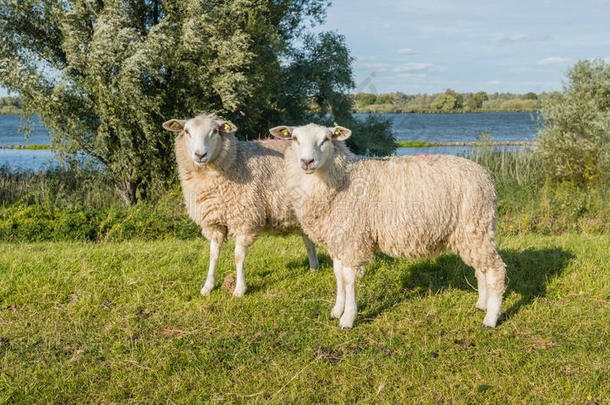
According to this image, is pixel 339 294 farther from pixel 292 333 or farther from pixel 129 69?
pixel 129 69

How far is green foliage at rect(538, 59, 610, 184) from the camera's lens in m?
11.7

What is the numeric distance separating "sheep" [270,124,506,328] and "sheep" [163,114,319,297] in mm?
959

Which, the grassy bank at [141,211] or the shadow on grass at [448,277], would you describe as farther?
the grassy bank at [141,211]

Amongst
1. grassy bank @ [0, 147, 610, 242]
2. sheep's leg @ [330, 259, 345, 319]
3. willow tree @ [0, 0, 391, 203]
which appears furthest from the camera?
willow tree @ [0, 0, 391, 203]

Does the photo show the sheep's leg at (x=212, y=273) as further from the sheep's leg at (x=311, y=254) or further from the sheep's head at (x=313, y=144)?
the sheep's head at (x=313, y=144)

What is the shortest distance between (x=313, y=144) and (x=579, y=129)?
1084 centimetres

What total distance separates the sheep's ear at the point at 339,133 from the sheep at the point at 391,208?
0.03 ft

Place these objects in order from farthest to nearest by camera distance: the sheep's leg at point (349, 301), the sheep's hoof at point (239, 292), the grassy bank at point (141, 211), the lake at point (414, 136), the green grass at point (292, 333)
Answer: the lake at point (414, 136) < the grassy bank at point (141, 211) < the sheep's hoof at point (239, 292) < the sheep's leg at point (349, 301) < the green grass at point (292, 333)

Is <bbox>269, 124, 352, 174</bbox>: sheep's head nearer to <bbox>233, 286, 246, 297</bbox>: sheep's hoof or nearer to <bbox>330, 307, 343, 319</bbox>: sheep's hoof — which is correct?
<bbox>330, 307, 343, 319</bbox>: sheep's hoof

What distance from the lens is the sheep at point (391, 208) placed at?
432 centimetres

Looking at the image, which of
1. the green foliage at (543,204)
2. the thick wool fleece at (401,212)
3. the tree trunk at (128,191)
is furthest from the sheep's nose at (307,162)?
the tree trunk at (128,191)

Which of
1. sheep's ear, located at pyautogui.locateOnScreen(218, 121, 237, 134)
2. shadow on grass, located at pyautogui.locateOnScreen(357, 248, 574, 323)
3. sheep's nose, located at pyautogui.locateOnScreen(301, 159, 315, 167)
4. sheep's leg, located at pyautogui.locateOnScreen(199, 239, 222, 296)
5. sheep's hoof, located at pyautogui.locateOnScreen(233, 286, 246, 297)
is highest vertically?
sheep's ear, located at pyautogui.locateOnScreen(218, 121, 237, 134)

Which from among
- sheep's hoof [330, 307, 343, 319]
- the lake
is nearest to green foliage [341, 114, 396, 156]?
the lake

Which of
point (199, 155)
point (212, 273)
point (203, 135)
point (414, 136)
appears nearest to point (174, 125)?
point (203, 135)
